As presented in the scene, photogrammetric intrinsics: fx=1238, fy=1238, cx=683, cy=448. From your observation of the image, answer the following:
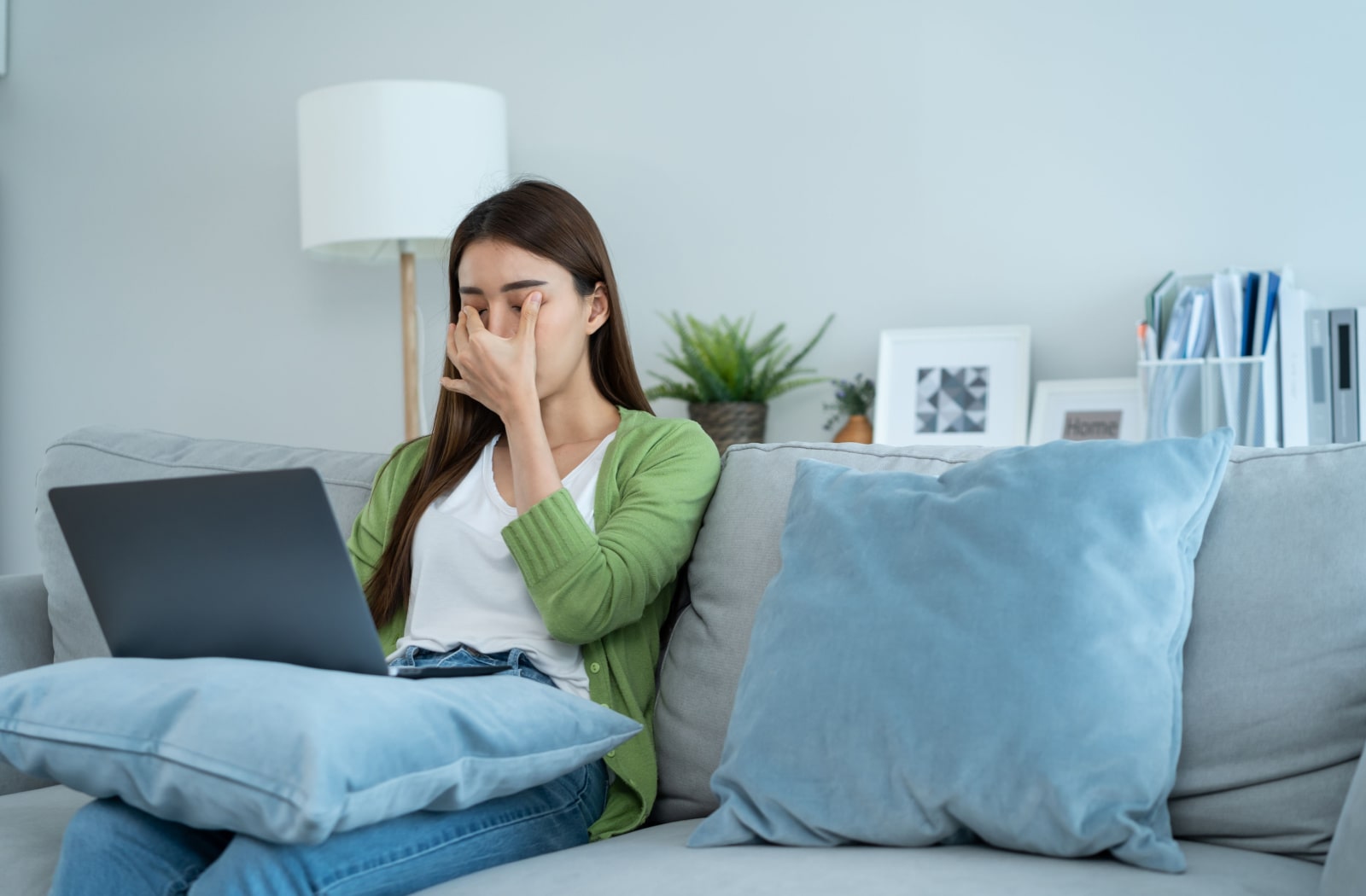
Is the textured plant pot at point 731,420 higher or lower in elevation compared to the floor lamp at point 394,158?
lower

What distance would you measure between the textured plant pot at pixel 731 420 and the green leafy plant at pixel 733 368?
27 millimetres

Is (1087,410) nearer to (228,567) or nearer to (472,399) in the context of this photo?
(472,399)

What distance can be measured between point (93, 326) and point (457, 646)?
8.17 feet

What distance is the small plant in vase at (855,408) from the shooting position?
2.46m

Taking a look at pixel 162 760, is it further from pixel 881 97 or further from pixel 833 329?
pixel 881 97

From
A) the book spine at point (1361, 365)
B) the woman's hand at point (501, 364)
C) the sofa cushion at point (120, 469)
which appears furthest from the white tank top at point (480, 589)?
the book spine at point (1361, 365)

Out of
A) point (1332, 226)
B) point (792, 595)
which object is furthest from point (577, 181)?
point (792, 595)

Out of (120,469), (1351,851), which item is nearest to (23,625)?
(120,469)

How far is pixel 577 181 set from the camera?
110 inches

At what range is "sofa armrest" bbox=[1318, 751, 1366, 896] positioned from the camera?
0.83 metres

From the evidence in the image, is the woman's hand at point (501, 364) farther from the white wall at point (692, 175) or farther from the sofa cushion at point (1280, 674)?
the white wall at point (692, 175)

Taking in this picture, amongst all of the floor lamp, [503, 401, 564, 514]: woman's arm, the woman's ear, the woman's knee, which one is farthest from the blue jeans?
the floor lamp

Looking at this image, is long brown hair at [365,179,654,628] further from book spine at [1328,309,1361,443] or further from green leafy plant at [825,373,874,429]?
book spine at [1328,309,1361,443]

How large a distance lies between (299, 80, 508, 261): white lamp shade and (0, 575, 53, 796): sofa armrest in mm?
1071
